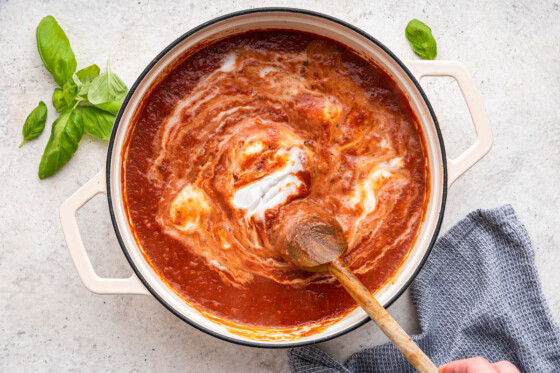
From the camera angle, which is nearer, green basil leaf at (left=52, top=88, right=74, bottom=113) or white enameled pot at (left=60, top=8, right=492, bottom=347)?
white enameled pot at (left=60, top=8, right=492, bottom=347)

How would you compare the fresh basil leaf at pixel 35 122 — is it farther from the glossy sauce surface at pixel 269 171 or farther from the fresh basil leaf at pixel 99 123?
the glossy sauce surface at pixel 269 171

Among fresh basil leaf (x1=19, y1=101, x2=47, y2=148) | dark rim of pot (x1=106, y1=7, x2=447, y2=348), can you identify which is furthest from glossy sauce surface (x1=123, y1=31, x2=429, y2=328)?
fresh basil leaf (x1=19, y1=101, x2=47, y2=148)

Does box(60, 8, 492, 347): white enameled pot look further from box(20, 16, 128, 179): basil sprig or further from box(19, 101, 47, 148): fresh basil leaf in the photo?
box(19, 101, 47, 148): fresh basil leaf

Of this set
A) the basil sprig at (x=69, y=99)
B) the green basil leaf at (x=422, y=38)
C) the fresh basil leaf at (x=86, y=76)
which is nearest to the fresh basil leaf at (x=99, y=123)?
→ the basil sprig at (x=69, y=99)

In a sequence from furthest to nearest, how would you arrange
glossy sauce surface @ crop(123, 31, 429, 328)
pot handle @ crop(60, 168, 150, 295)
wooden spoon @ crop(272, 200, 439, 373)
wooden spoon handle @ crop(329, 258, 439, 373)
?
glossy sauce surface @ crop(123, 31, 429, 328), pot handle @ crop(60, 168, 150, 295), wooden spoon @ crop(272, 200, 439, 373), wooden spoon handle @ crop(329, 258, 439, 373)

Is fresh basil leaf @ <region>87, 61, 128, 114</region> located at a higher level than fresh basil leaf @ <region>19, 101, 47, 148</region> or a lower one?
higher

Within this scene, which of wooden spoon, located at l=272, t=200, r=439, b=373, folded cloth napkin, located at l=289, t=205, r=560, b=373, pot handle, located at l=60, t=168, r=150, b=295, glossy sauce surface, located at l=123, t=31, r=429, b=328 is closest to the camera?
wooden spoon, located at l=272, t=200, r=439, b=373

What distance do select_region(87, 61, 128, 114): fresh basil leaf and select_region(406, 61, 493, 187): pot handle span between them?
1.24 meters

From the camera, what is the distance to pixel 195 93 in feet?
7.13

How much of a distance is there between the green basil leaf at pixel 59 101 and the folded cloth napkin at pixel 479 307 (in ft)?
4.91

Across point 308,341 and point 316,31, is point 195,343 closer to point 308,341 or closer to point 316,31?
point 308,341

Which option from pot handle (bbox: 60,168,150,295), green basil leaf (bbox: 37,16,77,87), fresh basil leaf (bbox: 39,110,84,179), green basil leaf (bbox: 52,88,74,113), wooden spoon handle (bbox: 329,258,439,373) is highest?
green basil leaf (bbox: 37,16,77,87)

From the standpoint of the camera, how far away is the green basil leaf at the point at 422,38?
91.7 inches

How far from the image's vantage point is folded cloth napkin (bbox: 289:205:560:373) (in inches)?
90.8
